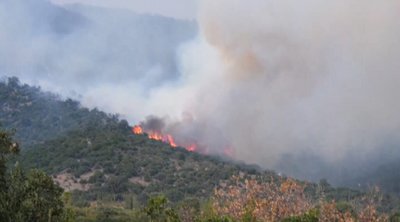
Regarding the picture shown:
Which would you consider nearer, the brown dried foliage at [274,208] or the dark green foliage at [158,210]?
the dark green foliage at [158,210]

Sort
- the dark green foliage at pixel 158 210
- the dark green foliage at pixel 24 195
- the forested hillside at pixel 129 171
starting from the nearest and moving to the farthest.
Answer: the dark green foliage at pixel 24 195, the dark green foliage at pixel 158 210, the forested hillside at pixel 129 171

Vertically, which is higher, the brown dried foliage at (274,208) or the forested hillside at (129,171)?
the forested hillside at (129,171)

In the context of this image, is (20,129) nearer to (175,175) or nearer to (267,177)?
(175,175)

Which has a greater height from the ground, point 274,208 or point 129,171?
point 129,171

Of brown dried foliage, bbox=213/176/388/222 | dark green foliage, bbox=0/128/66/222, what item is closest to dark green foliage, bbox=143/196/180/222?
brown dried foliage, bbox=213/176/388/222

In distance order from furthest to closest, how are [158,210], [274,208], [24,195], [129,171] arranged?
[129,171] < [274,208] < [158,210] < [24,195]

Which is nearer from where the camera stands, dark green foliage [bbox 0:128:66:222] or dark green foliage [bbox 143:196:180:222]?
dark green foliage [bbox 0:128:66:222]

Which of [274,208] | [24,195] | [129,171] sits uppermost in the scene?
[129,171]

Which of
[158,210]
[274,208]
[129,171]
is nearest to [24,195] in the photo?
[158,210]

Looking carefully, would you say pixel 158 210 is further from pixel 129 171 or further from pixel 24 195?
pixel 129 171

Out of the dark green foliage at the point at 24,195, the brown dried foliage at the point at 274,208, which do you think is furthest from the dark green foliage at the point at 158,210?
the dark green foliage at the point at 24,195

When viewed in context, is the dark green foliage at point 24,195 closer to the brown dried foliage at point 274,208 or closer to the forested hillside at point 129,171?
the brown dried foliage at point 274,208

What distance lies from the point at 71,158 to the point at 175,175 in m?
28.1

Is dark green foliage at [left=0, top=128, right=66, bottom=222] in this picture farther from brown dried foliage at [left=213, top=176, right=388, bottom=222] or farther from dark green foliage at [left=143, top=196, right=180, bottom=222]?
brown dried foliage at [left=213, top=176, right=388, bottom=222]
